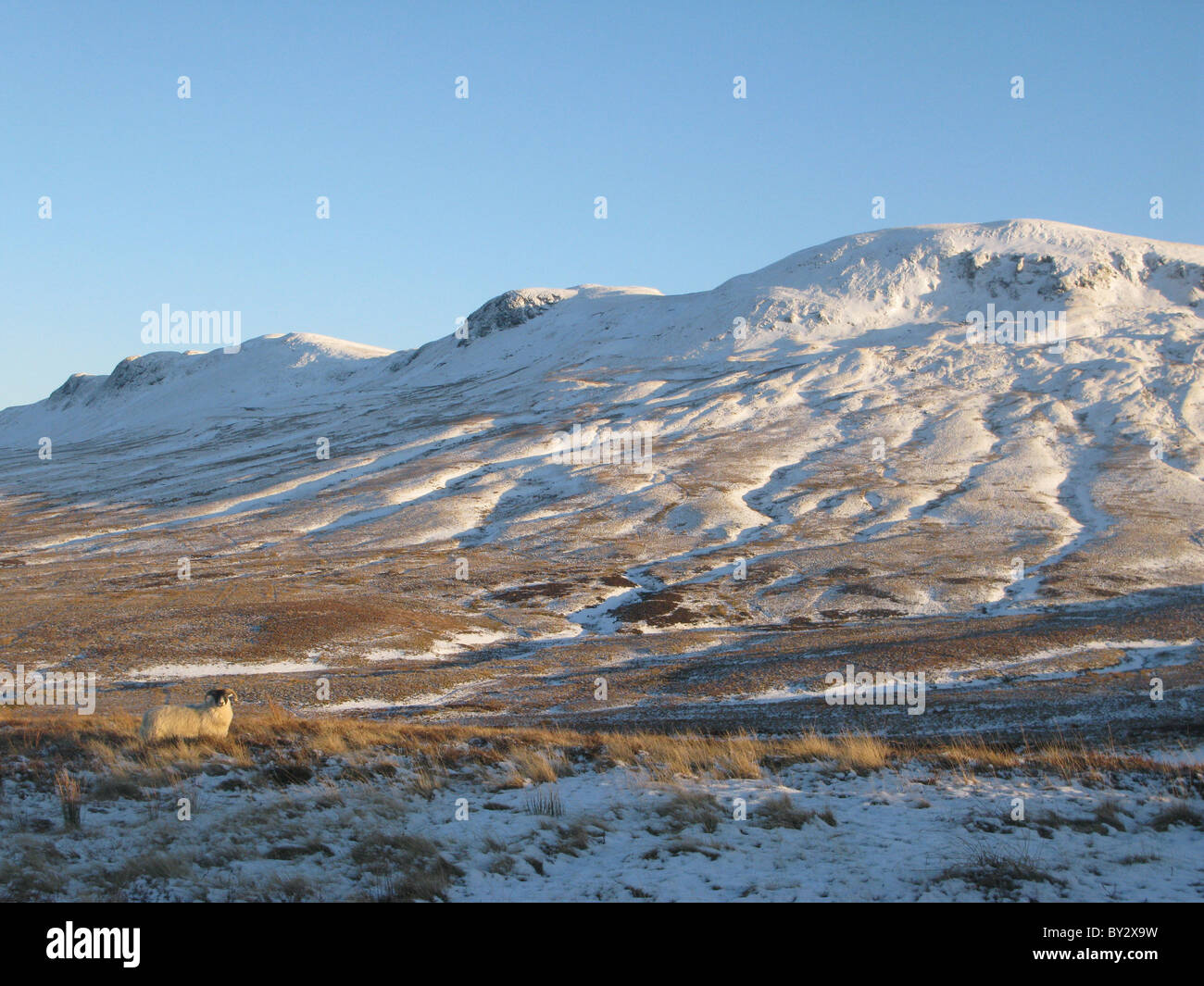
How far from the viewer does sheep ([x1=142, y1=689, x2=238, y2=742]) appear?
15.7 metres

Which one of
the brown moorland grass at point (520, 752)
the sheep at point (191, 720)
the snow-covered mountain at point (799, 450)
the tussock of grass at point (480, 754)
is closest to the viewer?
the tussock of grass at point (480, 754)

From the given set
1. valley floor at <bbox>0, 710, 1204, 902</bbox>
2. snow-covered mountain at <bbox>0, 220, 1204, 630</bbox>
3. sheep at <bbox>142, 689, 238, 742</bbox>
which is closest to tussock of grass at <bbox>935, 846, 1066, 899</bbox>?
valley floor at <bbox>0, 710, 1204, 902</bbox>

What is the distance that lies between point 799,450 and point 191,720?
101 meters

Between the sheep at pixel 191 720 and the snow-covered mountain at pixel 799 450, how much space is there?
36492mm

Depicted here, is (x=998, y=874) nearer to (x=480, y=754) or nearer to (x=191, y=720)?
(x=480, y=754)

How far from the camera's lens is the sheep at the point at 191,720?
15.7 m

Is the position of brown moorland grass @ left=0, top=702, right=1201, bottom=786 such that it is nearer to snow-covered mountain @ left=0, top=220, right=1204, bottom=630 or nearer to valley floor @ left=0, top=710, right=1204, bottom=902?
valley floor @ left=0, top=710, right=1204, bottom=902

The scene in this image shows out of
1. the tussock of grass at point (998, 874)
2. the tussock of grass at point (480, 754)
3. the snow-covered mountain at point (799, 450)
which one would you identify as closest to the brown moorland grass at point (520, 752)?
the tussock of grass at point (480, 754)

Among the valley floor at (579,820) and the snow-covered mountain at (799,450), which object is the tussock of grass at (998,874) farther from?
the snow-covered mountain at (799,450)

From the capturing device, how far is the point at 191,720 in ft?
52.7

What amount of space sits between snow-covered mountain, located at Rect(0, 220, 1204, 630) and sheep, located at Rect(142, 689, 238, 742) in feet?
120

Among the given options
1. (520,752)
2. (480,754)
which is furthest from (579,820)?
(480,754)

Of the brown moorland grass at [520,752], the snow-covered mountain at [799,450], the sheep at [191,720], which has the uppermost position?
the snow-covered mountain at [799,450]
